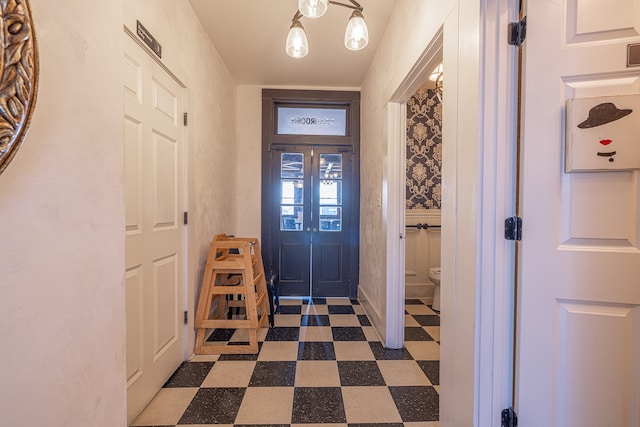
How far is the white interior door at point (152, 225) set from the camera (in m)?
1.59

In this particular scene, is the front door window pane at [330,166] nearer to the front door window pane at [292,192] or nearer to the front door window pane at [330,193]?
the front door window pane at [330,193]

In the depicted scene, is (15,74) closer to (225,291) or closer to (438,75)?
(225,291)

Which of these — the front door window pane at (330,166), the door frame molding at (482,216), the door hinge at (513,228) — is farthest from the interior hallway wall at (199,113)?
the door hinge at (513,228)

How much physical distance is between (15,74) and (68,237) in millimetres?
443

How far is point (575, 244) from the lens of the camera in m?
1.09

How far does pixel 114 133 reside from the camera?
108 cm

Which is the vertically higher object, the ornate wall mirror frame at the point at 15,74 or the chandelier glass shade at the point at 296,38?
the chandelier glass shade at the point at 296,38

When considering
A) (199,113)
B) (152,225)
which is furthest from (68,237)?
(199,113)

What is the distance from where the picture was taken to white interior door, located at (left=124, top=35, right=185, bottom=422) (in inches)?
62.4

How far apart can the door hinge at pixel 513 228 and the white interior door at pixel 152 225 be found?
Answer: 5.83ft

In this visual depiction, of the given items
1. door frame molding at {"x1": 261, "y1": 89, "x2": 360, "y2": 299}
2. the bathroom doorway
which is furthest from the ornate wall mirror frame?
the bathroom doorway

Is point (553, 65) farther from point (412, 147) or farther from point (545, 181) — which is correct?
point (412, 147)

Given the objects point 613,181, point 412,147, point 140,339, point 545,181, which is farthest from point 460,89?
point 412,147

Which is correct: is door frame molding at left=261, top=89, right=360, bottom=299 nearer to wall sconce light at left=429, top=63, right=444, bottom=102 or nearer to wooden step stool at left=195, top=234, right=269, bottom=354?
wall sconce light at left=429, top=63, right=444, bottom=102
